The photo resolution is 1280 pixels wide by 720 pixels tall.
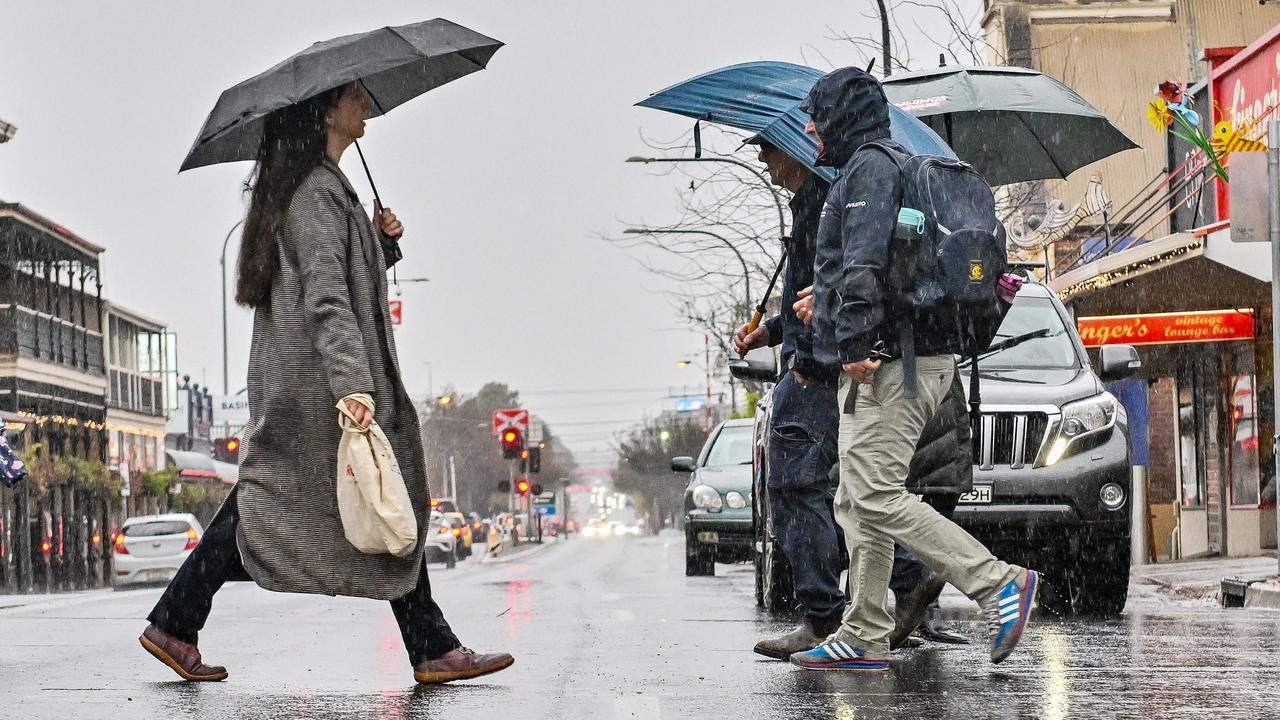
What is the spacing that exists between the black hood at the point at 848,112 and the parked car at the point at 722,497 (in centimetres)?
1046

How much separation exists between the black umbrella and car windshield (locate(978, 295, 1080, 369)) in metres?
4.86

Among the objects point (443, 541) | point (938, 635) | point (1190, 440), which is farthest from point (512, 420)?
point (938, 635)

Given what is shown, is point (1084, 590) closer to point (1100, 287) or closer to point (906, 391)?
point (906, 391)

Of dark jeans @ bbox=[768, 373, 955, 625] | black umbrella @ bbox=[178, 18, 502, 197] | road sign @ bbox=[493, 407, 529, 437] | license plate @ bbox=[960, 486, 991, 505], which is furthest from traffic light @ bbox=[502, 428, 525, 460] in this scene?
black umbrella @ bbox=[178, 18, 502, 197]

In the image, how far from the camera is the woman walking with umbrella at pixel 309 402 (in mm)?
5938

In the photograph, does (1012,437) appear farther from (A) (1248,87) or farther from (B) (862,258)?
(A) (1248,87)

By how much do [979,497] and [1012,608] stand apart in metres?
3.77

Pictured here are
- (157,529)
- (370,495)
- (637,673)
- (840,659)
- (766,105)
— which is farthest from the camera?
(157,529)

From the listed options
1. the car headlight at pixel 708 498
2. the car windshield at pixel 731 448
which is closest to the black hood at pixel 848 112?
the car headlight at pixel 708 498

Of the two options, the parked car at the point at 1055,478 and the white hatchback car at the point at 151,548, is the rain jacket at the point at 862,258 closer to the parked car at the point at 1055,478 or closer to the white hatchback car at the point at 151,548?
the parked car at the point at 1055,478

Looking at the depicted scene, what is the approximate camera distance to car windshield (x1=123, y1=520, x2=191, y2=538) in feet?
112

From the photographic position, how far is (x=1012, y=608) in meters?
6.23

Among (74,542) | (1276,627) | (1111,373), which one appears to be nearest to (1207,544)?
(1111,373)

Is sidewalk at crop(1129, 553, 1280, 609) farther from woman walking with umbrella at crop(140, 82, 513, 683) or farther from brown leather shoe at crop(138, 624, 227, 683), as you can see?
brown leather shoe at crop(138, 624, 227, 683)
